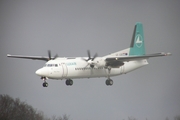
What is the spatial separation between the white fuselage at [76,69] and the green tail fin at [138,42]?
5.00 feet

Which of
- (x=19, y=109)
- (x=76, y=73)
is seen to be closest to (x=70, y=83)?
(x=76, y=73)

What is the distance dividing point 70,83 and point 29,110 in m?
4.66

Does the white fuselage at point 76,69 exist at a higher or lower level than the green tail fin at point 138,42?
lower

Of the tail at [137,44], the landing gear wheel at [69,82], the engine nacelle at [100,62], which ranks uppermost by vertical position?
the tail at [137,44]

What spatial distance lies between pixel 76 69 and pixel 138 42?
7.97 m

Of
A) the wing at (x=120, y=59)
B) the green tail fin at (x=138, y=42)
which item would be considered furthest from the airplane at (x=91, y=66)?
the green tail fin at (x=138, y=42)

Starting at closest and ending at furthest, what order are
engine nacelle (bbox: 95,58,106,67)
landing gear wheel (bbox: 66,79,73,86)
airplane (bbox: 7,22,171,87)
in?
airplane (bbox: 7,22,171,87) → engine nacelle (bbox: 95,58,106,67) → landing gear wheel (bbox: 66,79,73,86)

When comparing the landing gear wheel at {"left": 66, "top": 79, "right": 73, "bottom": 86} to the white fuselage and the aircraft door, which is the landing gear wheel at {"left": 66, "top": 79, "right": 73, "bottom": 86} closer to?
the white fuselage

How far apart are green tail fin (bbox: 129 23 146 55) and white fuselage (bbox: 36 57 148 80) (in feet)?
5.00

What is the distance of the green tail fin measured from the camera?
2211 inches

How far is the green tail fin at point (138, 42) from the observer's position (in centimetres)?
5616

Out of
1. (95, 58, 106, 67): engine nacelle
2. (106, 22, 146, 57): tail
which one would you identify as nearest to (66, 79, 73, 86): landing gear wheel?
(95, 58, 106, 67): engine nacelle

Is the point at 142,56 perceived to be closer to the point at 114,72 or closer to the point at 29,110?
the point at 114,72

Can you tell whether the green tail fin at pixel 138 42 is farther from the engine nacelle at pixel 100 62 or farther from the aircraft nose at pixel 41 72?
the aircraft nose at pixel 41 72
